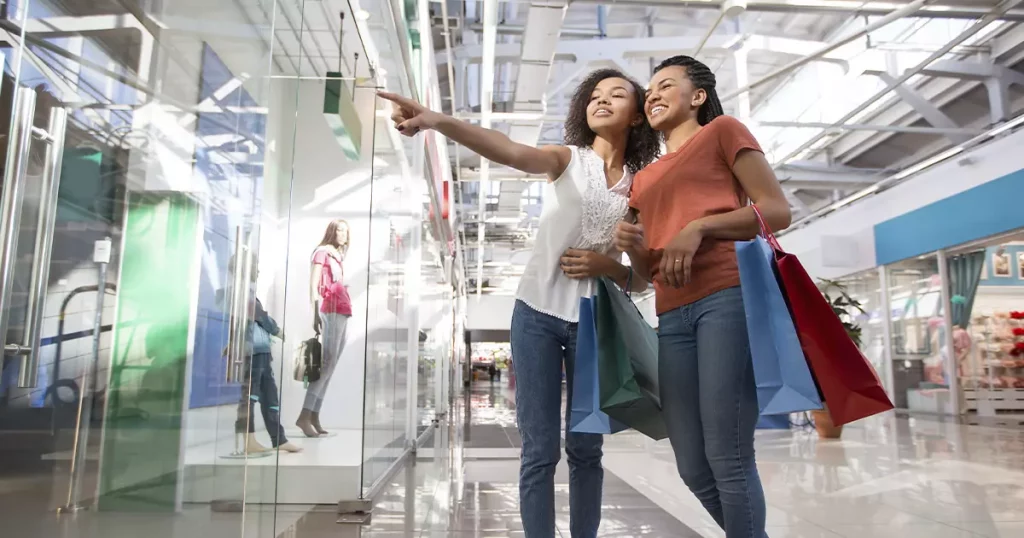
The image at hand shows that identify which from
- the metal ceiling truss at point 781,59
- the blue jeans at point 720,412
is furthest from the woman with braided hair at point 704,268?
the metal ceiling truss at point 781,59

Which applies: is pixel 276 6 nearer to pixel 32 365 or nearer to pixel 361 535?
pixel 32 365

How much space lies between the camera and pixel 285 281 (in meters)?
2.70

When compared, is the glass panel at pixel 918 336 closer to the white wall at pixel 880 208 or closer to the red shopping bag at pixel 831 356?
the white wall at pixel 880 208

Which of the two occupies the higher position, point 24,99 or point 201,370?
point 24,99

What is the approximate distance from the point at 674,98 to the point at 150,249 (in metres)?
1.25

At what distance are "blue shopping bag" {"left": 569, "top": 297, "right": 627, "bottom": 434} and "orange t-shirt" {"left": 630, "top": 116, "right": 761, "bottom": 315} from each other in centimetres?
17

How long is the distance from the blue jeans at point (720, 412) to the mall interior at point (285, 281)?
4.0 inches

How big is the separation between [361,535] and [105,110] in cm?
182

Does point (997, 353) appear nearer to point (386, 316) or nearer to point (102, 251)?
point (386, 316)

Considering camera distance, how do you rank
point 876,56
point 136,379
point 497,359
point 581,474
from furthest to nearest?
point 497,359
point 876,56
point 581,474
point 136,379

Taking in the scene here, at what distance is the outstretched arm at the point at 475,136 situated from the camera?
1.46 metres

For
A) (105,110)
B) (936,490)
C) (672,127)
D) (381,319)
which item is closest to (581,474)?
(672,127)

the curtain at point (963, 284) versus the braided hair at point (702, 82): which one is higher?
the curtain at point (963, 284)

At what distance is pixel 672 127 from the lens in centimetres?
162
